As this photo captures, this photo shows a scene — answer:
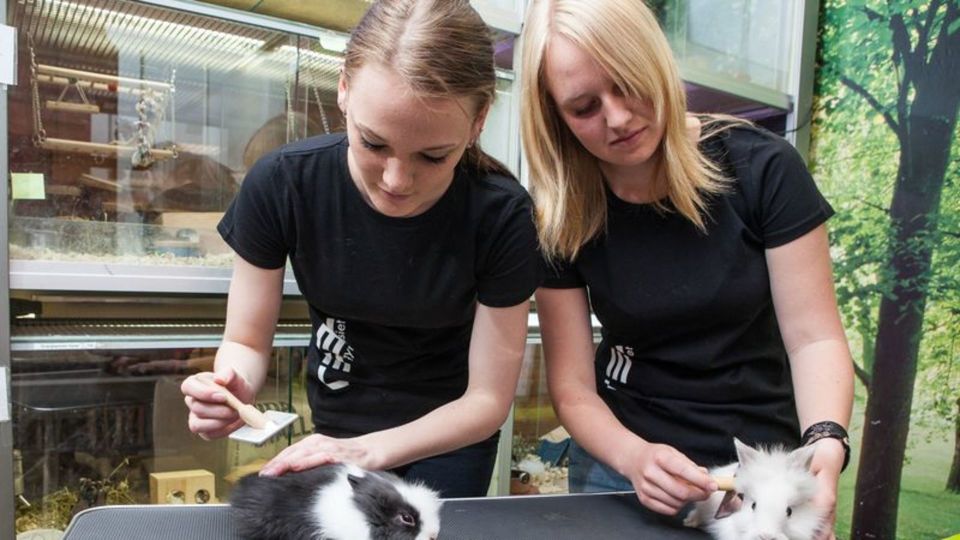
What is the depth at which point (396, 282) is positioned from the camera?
3.43 feet

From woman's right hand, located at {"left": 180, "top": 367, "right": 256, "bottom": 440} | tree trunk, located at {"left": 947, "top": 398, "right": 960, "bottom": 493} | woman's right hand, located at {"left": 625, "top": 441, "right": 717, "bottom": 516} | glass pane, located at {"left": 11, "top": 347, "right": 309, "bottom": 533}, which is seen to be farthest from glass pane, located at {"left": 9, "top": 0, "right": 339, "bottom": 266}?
tree trunk, located at {"left": 947, "top": 398, "right": 960, "bottom": 493}

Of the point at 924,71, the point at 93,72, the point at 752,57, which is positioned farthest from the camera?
the point at 752,57

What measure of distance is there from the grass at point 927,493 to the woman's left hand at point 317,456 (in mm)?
1930

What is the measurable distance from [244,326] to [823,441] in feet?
2.74

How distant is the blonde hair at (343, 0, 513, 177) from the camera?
828 mm

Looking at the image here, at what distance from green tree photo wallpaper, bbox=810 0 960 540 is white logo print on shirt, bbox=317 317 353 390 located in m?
1.83

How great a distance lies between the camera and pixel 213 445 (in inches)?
69.7

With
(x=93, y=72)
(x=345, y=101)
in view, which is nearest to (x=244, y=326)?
(x=345, y=101)

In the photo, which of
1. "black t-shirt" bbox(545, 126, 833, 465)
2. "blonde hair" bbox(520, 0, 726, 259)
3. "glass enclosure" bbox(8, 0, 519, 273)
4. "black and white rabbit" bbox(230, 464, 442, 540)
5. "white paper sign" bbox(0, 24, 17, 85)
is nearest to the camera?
"black and white rabbit" bbox(230, 464, 442, 540)

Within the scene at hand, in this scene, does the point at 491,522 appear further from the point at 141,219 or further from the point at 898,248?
the point at 898,248

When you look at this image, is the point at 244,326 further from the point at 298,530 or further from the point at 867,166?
the point at 867,166

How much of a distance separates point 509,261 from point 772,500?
18.5 inches

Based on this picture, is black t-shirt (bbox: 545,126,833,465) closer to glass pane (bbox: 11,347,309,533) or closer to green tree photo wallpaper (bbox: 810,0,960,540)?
glass pane (bbox: 11,347,309,533)

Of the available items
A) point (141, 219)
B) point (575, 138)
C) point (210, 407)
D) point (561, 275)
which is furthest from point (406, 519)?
point (141, 219)
